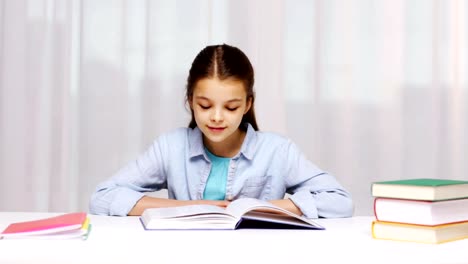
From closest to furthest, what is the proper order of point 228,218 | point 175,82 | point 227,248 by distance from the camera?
point 227,248 < point 228,218 < point 175,82

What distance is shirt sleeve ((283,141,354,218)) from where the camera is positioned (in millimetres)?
1629

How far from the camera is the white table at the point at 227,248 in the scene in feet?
3.30

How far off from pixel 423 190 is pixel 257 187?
77 cm

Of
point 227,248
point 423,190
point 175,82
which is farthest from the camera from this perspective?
point 175,82

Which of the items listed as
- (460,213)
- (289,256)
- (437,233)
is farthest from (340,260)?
(460,213)

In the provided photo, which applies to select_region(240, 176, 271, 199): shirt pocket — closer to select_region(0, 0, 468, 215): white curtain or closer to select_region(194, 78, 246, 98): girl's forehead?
select_region(194, 78, 246, 98): girl's forehead

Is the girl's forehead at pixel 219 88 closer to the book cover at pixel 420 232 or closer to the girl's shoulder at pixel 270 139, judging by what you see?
the girl's shoulder at pixel 270 139

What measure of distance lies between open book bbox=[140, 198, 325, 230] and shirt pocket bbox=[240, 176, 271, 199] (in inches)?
19.4

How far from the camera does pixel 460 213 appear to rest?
1.24m

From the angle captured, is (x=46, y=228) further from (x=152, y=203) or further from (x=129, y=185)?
(x=129, y=185)

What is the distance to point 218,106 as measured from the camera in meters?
1.71

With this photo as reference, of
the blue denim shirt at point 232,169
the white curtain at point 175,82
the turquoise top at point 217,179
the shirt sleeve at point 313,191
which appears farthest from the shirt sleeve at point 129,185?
the white curtain at point 175,82

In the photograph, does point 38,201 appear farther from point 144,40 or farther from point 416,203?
point 416,203

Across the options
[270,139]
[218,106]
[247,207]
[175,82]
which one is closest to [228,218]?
[247,207]
